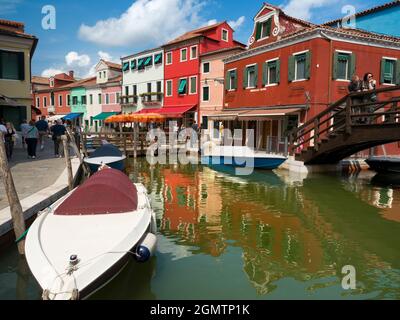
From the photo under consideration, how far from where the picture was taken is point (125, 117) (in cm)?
2764

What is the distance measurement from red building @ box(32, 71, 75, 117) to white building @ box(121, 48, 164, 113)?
12287mm

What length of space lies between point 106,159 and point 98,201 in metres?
8.60

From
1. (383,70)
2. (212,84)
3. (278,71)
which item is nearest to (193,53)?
(212,84)

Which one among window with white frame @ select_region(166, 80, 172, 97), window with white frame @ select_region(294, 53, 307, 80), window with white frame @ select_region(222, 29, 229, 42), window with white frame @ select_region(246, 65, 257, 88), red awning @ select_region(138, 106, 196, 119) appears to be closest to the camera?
window with white frame @ select_region(294, 53, 307, 80)

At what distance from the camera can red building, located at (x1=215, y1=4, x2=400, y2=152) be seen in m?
16.3

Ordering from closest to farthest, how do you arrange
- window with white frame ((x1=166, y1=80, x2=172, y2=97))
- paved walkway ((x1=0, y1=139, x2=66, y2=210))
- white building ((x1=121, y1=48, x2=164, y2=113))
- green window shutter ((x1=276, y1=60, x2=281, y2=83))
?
paved walkway ((x1=0, y1=139, x2=66, y2=210))
green window shutter ((x1=276, y1=60, x2=281, y2=83))
window with white frame ((x1=166, y1=80, x2=172, y2=97))
white building ((x1=121, y1=48, x2=164, y2=113))

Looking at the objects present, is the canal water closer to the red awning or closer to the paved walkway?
the paved walkway

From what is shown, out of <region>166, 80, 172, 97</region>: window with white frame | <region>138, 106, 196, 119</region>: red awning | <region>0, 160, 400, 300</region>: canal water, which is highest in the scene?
<region>166, 80, 172, 97</region>: window with white frame

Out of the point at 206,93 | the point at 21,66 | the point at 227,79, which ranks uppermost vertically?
the point at 227,79

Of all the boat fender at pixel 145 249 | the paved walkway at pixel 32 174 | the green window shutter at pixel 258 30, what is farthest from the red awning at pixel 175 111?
the boat fender at pixel 145 249

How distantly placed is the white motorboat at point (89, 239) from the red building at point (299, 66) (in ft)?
41.5

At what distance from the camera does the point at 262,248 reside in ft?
21.5

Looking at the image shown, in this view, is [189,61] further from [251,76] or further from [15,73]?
[15,73]

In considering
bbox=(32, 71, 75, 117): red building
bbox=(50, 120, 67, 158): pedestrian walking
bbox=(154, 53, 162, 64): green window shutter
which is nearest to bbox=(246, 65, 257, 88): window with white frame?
bbox=(50, 120, 67, 158): pedestrian walking
